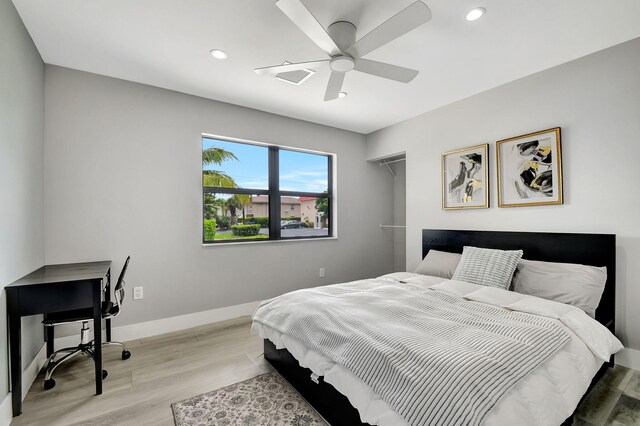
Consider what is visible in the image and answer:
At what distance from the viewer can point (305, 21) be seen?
1680 millimetres

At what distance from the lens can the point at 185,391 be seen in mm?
2066

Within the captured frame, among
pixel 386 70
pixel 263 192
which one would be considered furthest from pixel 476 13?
pixel 263 192

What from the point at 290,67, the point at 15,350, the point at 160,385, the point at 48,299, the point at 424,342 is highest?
the point at 290,67

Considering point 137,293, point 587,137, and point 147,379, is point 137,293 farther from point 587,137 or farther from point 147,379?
point 587,137

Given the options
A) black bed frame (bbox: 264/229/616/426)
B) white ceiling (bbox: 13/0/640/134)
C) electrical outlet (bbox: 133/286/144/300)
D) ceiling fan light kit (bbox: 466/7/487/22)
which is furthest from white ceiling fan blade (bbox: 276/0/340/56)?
electrical outlet (bbox: 133/286/144/300)

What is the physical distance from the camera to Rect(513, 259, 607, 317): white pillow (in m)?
2.25

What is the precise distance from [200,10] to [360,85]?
1.64 metres

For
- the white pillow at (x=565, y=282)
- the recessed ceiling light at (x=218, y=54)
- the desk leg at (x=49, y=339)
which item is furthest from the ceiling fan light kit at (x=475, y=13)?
the desk leg at (x=49, y=339)

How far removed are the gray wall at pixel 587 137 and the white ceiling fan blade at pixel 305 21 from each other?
2.15 meters

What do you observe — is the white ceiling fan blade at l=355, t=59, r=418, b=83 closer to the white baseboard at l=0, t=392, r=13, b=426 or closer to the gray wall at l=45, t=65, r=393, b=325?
the gray wall at l=45, t=65, r=393, b=325

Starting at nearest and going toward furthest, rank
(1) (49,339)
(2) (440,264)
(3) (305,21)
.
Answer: (3) (305,21) → (1) (49,339) → (2) (440,264)

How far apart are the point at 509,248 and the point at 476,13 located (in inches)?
85.4

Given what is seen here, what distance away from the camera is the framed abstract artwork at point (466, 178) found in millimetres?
3275

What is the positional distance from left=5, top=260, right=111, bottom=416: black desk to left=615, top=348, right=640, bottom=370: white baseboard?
3.94 meters
